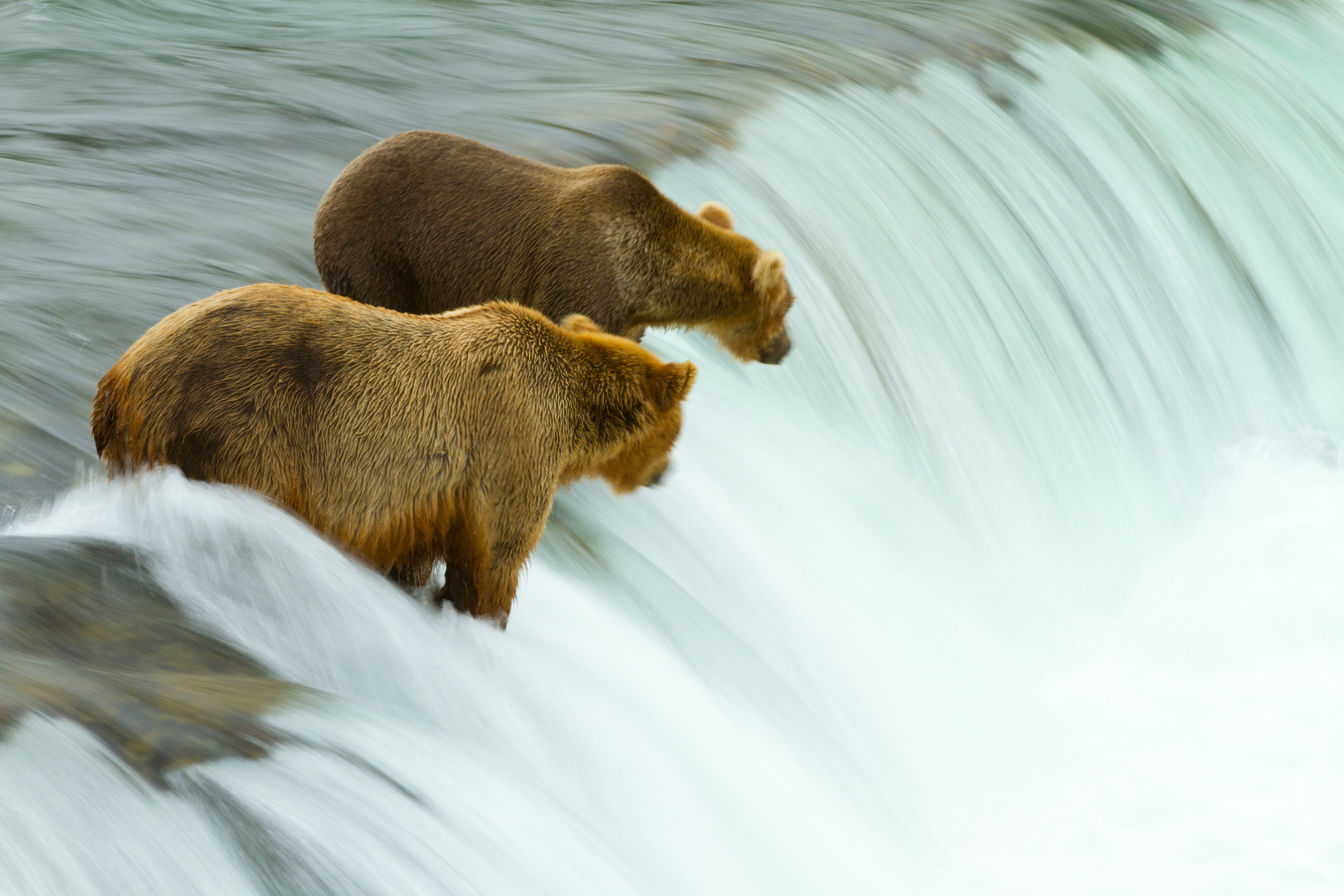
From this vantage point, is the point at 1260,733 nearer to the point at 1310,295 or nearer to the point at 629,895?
the point at 629,895

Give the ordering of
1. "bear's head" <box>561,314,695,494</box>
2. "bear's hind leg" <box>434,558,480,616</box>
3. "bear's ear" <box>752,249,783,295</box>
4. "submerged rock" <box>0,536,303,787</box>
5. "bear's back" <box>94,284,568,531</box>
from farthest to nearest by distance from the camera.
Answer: "bear's ear" <box>752,249,783,295</box> < "bear's head" <box>561,314,695,494</box> < "bear's hind leg" <box>434,558,480,616</box> < "bear's back" <box>94,284,568,531</box> < "submerged rock" <box>0,536,303,787</box>

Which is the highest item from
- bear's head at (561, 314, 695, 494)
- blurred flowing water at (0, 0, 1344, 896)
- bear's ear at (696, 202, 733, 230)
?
bear's ear at (696, 202, 733, 230)

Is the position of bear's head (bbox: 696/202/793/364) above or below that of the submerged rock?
above

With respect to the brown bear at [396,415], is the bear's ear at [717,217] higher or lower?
higher

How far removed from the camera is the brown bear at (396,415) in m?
2.58

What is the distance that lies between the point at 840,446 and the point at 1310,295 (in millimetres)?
3552

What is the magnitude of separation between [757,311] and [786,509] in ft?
2.58

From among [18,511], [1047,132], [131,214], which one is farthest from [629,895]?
[1047,132]

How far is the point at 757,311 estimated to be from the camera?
4188mm

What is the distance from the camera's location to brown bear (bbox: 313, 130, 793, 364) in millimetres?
3766

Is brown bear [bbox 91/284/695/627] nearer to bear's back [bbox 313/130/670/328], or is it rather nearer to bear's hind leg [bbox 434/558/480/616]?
bear's hind leg [bbox 434/558/480/616]

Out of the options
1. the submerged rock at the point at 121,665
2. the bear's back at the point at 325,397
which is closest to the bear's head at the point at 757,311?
the bear's back at the point at 325,397

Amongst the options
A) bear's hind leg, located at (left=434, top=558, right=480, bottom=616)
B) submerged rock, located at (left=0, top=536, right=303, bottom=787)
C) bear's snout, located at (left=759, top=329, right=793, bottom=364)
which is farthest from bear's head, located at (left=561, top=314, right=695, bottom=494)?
bear's snout, located at (left=759, top=329, right=793, bottom=364)

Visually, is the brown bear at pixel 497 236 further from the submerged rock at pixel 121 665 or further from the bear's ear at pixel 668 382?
the submerged rock at pixel 121 665
